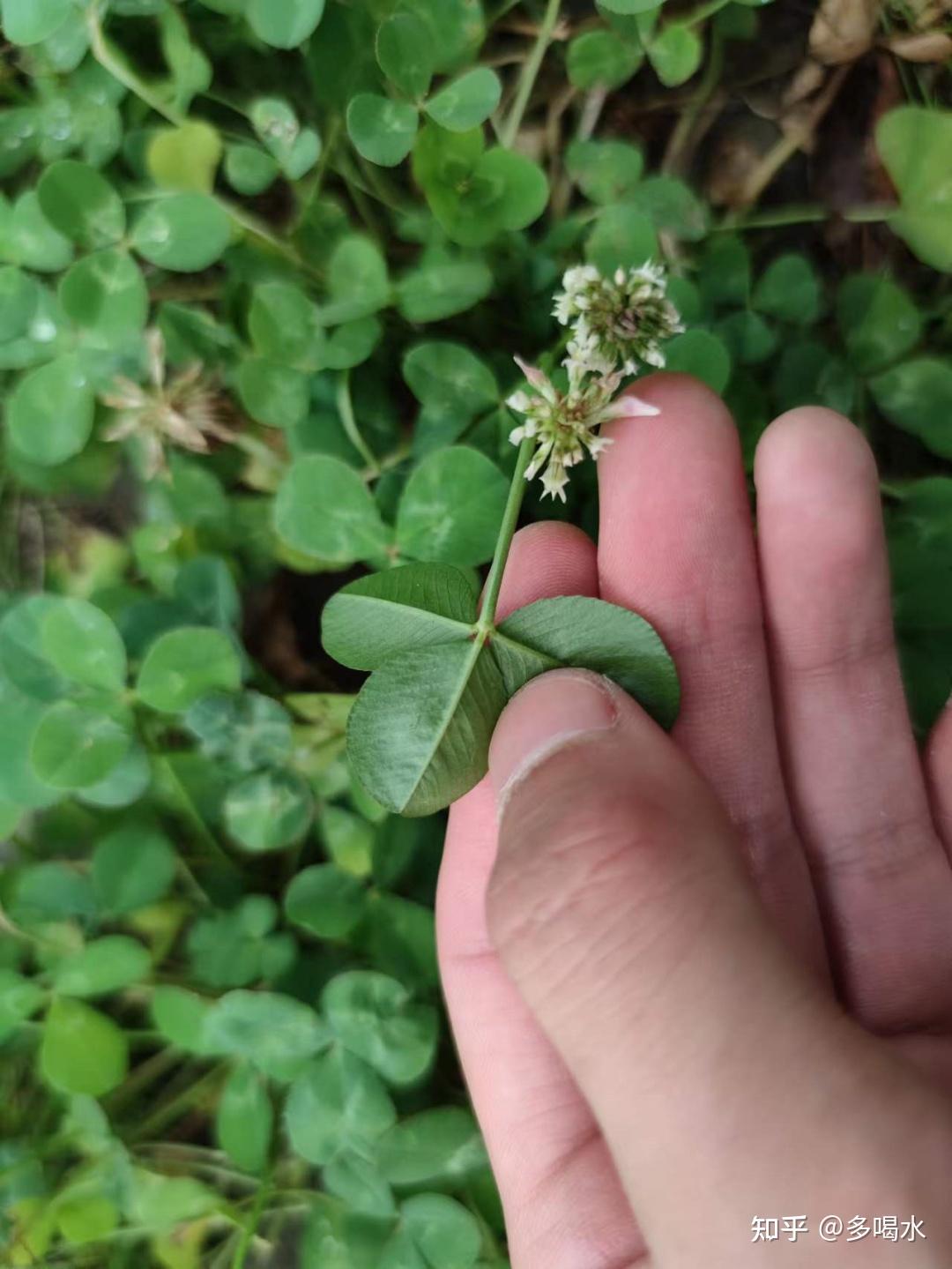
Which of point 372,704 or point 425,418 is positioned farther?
point 425,418

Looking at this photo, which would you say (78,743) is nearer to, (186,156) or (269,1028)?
(269,1028)

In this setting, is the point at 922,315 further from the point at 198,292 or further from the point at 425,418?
the point at 198,292

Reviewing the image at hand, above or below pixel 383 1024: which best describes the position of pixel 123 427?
above

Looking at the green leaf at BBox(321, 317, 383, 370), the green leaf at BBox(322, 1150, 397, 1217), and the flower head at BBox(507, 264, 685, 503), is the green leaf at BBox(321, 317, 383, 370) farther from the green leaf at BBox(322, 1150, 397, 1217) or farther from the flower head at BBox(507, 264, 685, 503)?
the green leaf at BBox(322, 1150, 397, 1217)


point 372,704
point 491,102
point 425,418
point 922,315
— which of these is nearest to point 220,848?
point 372,704

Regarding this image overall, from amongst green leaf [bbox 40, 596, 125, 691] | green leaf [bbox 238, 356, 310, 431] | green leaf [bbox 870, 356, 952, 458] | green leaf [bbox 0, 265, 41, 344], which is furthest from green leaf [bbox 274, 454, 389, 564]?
green leaf [bbox 870, 356, 952, 458]

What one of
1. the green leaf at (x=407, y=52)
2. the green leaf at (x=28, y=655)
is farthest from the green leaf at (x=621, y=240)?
the green leaf at (x=28, y=655)

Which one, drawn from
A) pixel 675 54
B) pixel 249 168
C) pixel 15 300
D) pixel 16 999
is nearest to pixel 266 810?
pixel 16 999
